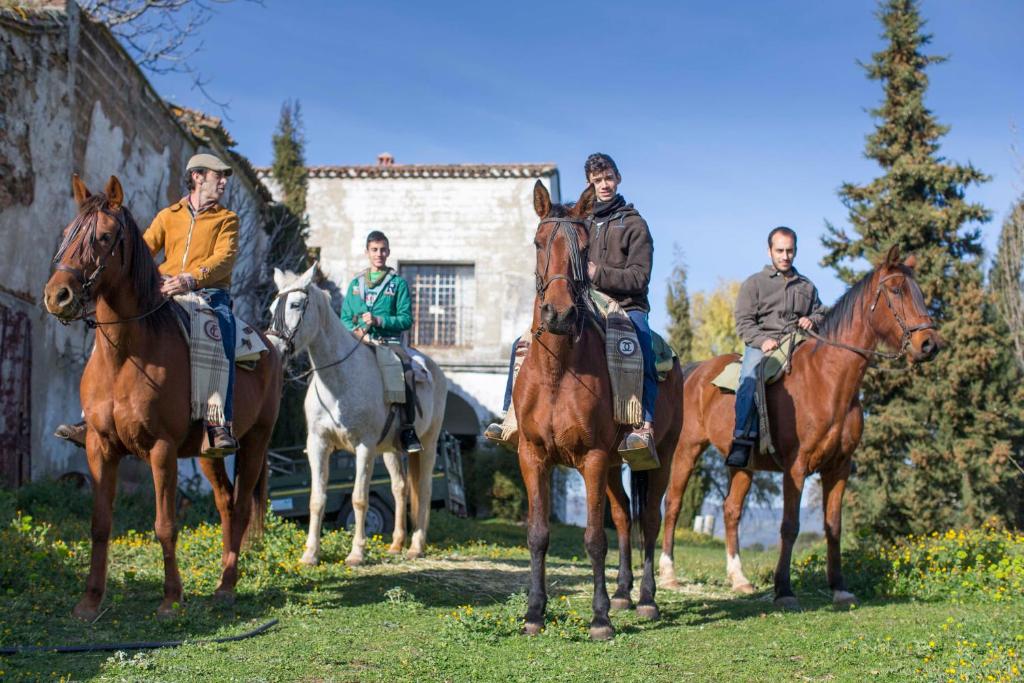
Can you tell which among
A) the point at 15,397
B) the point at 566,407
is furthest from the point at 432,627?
the point at 15,397

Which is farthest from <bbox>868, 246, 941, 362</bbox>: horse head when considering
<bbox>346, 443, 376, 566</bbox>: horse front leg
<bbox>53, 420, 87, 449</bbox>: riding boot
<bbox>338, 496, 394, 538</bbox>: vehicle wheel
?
<bbox>338, 496, 394, 538</bbox>: vehicle wheel

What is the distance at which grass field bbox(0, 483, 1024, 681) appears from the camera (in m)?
5.33

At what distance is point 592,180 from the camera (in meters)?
7.37

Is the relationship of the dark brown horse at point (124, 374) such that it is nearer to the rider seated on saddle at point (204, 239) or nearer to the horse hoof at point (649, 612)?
the rider seated on saddle at point (204, 239)

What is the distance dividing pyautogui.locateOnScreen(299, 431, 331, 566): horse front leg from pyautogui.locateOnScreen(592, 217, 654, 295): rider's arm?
4.22 m

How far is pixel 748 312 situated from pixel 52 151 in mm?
10002

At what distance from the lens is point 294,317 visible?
9.60 meters

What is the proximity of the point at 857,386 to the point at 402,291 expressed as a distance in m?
5.23

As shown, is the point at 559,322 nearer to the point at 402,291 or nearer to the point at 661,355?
the point at 661,355

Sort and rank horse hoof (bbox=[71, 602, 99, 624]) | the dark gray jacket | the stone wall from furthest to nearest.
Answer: the stone wall, the dark gray jacket, horse hoof (bbox=[71, 602, 99, 624])

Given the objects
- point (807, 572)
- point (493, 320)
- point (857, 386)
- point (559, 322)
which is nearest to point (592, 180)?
point (559, 322)

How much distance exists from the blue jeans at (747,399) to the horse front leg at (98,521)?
522 centimetres

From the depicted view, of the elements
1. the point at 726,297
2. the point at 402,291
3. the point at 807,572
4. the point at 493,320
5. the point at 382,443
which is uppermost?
the point at 726,297

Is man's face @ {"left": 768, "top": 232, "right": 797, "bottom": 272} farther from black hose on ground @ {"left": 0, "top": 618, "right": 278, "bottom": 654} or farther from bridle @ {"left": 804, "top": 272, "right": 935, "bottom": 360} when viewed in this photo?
black hose on ground @ {"left": 0, "top": 618, "right": 278, "bottom": 654}
